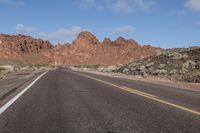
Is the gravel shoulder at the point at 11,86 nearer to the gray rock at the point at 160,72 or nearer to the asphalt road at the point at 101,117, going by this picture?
the asphalt road at the point at 101,117

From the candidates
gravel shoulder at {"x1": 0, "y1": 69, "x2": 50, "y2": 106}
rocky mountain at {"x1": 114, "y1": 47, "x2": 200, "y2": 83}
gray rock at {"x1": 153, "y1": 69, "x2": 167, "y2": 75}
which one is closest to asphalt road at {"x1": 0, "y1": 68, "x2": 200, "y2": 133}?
gravel shoulder at {"x1": 0, "y1": 69, "x2": 50, "y2": 106}

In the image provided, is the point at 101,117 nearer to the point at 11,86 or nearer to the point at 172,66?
the point at 11,86

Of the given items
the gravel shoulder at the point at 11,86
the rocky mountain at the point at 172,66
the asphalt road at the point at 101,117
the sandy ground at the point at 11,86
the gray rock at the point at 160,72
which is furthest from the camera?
the gray rock at the point at 160,72

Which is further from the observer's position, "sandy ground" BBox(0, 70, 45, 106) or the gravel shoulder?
"sandy ground" BBox(0, 70, 45, 106)

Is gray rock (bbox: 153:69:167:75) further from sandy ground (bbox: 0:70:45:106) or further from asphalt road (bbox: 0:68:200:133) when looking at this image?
asphalt road (bbox: 0:68:200:133)

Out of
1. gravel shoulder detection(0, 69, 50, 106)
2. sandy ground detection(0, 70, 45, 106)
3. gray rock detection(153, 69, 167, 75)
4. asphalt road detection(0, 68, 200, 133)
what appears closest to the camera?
asphalt road detection(0, 68, 200, 133)

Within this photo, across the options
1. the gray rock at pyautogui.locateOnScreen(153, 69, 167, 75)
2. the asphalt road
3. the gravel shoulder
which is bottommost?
the asphalt road

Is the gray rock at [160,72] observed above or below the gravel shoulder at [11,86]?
above

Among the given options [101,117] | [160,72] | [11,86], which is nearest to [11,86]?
[11,86]

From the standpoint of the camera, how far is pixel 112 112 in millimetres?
9906

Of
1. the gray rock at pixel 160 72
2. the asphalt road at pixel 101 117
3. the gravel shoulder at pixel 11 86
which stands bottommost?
the asphalt road at pixel 101 117

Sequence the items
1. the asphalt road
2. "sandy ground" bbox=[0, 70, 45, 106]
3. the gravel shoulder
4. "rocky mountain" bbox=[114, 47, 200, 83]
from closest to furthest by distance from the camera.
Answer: the asphalt road
the gravel shoulder
"sandy ground" bbox=[0, 70, 45, 106]
"rocky mountain" bbox=[114, 47, 200, 83]

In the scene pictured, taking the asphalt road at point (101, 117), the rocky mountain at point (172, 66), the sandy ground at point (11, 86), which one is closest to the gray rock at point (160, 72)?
the rocky mountain at point (172, 66)

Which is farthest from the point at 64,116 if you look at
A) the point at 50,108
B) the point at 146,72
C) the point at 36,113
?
the point at 146,72
